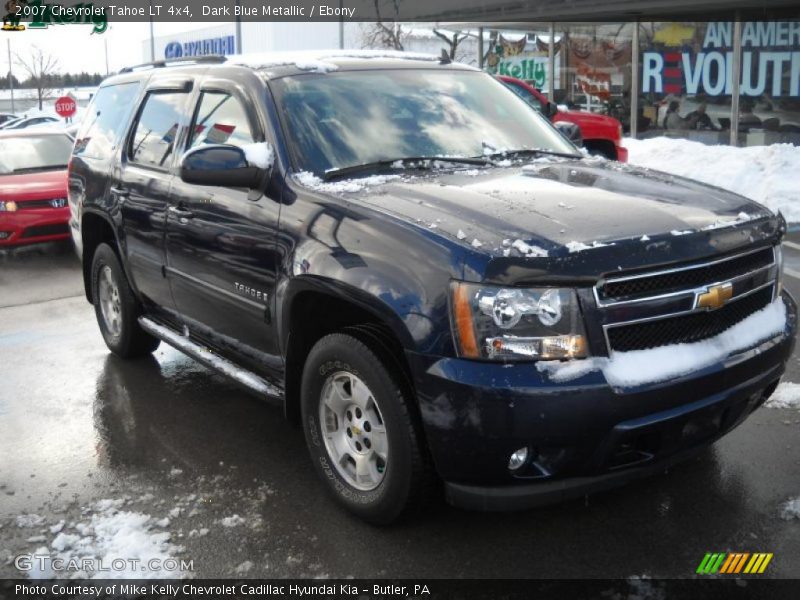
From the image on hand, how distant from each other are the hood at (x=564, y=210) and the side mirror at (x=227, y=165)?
61cm

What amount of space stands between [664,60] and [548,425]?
1728cm

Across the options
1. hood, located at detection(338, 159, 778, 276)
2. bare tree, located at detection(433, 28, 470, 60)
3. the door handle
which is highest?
bare tree, located at detection(433, 28, 470, 60)

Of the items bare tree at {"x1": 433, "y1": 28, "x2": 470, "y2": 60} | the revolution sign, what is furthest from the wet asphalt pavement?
bare tree at {"x1": 433, "y1": 28, "x2": 470, "y2": 60}

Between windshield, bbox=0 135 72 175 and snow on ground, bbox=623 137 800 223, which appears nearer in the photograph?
windshield, bbox=0 135 72 175

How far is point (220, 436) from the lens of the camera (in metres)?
4.63

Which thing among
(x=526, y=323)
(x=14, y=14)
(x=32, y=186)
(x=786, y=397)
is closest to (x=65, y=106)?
(x=14, y=14)

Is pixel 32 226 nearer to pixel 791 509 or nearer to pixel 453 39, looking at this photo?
pixel 791 509

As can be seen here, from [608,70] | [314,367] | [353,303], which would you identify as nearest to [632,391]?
[353,303]

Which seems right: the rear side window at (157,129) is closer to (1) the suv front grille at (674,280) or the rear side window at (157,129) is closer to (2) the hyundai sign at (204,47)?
(1) the suv front grille at (674,280)

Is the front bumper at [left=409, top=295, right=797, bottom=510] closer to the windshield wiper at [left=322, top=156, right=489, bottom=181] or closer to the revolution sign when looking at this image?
the windshield wiper at [left=322, top=156, right=489, bottom=181]

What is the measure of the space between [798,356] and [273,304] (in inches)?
143

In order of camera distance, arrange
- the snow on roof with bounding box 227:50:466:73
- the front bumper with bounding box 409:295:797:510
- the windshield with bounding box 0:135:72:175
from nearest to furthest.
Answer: the front bumper with bounding box 409:295:797:510 → the snow on roof with bounding box 227:50:466:73 → the windshield with bounding box 0:135:72:175

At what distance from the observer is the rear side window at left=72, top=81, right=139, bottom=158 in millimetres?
5645

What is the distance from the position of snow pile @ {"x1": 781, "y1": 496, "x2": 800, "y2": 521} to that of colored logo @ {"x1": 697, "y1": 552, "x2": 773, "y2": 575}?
13.5 inches
